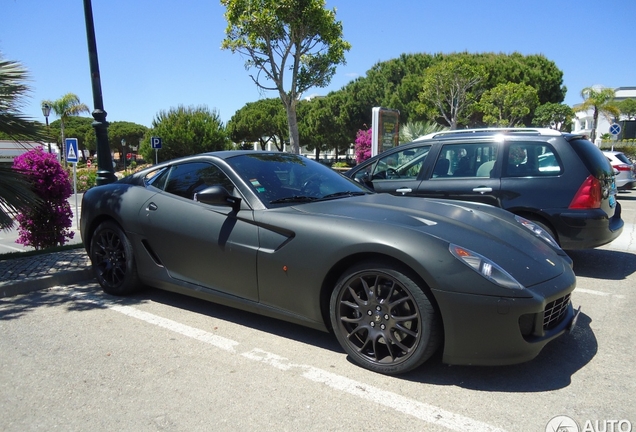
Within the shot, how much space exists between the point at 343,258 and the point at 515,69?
37037 mm

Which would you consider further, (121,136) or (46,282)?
(121,136)

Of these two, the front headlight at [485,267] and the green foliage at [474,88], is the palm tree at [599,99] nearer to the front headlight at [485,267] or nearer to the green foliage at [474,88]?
the green foliage at [474,88]

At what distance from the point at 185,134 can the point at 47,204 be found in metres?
34.5

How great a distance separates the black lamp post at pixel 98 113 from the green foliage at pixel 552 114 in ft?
111

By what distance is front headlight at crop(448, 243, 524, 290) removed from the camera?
2783 millimetres

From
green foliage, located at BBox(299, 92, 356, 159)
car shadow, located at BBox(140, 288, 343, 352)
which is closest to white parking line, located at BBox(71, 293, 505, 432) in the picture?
car shadow, located at BBox(140, 288, 343, 352)

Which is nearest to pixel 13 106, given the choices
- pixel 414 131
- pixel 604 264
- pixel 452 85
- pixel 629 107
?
pixel 604 264

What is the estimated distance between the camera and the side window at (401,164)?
254 inches

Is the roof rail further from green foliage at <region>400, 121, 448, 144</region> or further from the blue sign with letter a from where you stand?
green foliage at <region>400, 121, 448, 144</region>

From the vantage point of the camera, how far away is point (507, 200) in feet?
18.4

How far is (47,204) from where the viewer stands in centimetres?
820

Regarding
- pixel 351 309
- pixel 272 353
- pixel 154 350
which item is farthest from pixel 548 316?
pixel 154 350

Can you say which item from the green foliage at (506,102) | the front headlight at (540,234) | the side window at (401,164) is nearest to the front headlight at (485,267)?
the front headlight at (540,234)

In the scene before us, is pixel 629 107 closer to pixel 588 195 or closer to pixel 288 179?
pixel 588 195
